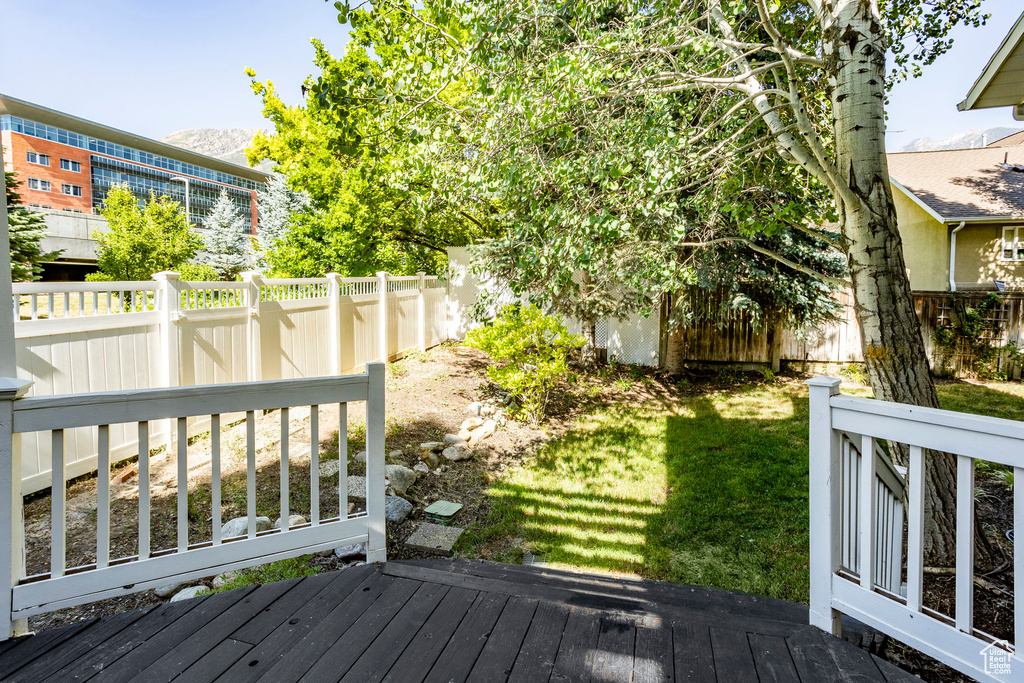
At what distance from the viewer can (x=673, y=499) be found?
4.26 metres

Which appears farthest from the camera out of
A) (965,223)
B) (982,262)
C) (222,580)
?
(982,262)

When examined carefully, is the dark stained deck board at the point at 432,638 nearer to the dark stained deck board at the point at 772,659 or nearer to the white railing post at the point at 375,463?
the white railing post at the point at 375,463

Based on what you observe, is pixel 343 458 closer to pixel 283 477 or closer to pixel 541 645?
pixel 283 477

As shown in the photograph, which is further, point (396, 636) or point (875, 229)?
point (875, 229)

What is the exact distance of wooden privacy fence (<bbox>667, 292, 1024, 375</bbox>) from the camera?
8.43 metres

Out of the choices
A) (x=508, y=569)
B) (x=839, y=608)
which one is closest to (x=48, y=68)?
(x=508, y=569)

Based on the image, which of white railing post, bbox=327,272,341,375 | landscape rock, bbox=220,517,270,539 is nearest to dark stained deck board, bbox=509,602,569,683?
landscape rock, bbox=220,517,270,539

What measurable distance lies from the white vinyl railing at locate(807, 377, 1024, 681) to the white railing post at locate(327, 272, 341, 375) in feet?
18.9

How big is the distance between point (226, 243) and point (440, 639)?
23442 mm

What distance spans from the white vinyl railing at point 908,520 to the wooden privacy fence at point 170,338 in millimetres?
2751

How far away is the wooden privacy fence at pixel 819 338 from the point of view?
8430 mm

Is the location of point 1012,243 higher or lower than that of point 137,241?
lower

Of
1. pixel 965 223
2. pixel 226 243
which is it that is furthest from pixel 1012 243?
pixel 226 243

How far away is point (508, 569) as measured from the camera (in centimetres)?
256
